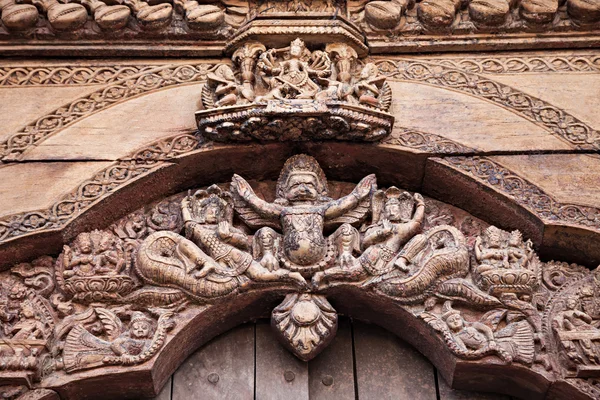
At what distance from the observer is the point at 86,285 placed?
3830 mm

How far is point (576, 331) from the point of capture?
3676mm

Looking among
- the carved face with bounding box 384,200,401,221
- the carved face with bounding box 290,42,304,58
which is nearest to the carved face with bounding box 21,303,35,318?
the carved face with bounding box 384,200,401,221

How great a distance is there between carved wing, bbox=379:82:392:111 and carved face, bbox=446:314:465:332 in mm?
1087

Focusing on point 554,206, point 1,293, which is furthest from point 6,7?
point 554,206

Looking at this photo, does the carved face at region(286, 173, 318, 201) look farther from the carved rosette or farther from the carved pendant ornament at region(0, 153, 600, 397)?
the carved rosette

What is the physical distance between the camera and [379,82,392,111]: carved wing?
428 centimetres

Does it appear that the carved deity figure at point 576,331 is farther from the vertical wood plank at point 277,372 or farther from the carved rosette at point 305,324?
the vertical wood plank at point 277,372

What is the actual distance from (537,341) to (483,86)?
1.37 meters

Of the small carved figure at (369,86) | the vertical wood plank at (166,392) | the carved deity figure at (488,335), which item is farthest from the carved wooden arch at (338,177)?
the vertical wood plank at (166,392)

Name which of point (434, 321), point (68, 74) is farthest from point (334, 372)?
point (68, 74)

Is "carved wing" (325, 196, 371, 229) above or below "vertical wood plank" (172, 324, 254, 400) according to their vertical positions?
above

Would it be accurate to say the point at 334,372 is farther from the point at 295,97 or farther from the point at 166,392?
the point at 295,97

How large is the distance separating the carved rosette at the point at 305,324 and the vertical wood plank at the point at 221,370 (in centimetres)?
21

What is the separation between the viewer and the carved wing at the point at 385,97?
4.28 m
